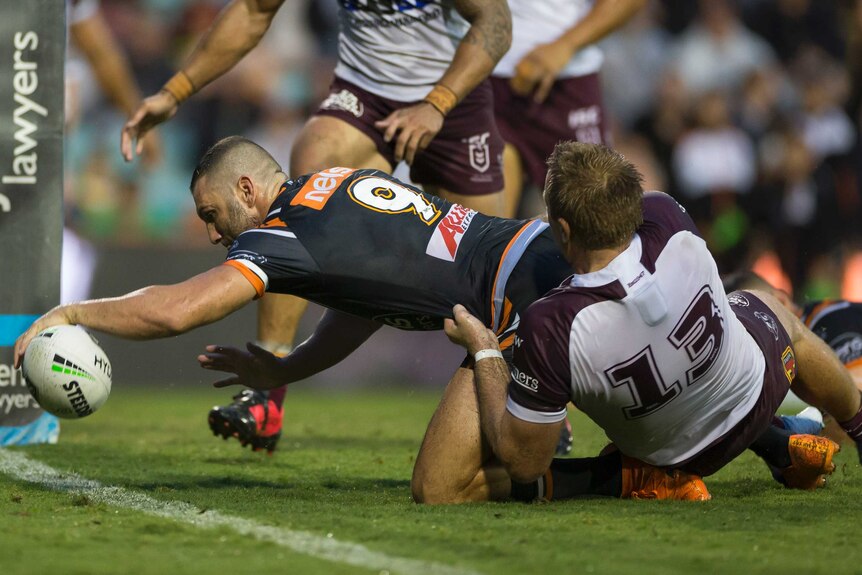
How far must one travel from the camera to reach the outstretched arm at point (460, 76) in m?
5.75

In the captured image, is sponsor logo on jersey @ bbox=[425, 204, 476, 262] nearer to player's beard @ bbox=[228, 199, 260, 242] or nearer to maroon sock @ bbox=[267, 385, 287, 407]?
player's beard @ bbox=[228, 199, 260, 242]

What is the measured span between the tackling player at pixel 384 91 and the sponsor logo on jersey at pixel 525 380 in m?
2.12

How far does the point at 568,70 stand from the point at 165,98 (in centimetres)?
290

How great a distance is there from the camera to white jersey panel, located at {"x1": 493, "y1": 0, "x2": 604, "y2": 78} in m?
8.08

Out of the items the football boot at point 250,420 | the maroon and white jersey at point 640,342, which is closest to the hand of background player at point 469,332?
the maroon and white jersey at point 640,342

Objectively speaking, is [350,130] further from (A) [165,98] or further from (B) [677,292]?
(B) [677,292]

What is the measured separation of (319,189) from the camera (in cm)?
467

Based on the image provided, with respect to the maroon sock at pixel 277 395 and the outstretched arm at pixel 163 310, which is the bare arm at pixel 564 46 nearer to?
the maroon sock at pixel 277 395

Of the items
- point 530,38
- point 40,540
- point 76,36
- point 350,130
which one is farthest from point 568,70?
point 40,540

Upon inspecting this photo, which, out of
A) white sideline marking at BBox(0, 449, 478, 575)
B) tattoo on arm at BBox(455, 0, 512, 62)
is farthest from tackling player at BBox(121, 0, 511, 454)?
white sideline marking at BBox(0, 449, 478, 575)

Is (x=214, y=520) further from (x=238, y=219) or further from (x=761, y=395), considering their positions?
(x=761, y=395)

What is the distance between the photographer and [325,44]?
39.1 feet

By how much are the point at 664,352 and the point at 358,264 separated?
1.12 meters

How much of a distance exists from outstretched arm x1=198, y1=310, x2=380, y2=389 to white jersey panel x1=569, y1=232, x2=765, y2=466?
55.7 inches
